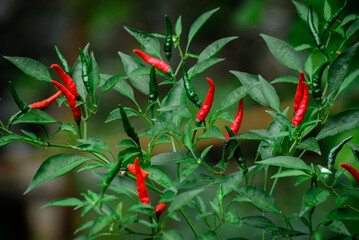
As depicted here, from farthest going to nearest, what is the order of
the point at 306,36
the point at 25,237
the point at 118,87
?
the point at 25,237 < the point at 306,36 < the point at 118,87

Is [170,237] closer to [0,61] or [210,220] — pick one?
[210,220]

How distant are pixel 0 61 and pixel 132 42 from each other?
81 cm

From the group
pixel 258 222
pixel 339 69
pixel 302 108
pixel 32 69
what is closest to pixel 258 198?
pixel 258 222

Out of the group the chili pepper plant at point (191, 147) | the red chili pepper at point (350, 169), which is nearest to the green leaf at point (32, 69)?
the chili pepper plant at point (191, 147)

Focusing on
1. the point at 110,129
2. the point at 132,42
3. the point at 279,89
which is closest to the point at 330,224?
the point at 279,89

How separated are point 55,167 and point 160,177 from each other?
0.52ft

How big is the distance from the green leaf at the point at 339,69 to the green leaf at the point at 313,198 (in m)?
0.23

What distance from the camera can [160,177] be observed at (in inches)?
26.9

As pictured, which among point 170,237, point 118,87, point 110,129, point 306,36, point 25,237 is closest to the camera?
point 170,237

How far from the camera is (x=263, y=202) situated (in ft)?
2.30

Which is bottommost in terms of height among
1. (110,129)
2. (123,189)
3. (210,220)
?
(210,220)

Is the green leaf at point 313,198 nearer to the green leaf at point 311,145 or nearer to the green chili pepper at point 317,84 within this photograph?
the green leaf at point 311,145

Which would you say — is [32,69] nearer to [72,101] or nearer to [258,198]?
[72,101]

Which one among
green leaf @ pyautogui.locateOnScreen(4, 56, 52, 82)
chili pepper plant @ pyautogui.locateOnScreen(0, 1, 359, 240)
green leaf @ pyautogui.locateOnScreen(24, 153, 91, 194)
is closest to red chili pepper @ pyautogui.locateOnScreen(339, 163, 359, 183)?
chili pepper plant @ pyautogui.locateOnScreen(0, 1, 359, 240)
